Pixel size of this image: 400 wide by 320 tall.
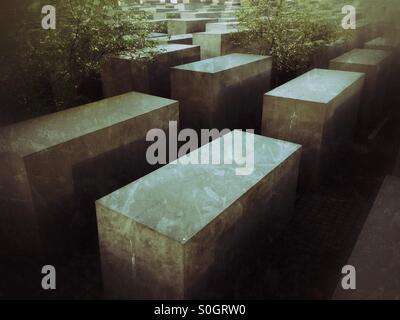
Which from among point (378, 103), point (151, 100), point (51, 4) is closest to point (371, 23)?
point (378, 103)

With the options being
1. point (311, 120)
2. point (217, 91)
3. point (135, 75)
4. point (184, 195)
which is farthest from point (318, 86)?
point (184, 195)

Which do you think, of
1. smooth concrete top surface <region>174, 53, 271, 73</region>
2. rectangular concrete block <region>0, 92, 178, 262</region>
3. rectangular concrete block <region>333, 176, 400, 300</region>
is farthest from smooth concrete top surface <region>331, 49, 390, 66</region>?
rectangular concrete block <region>0, 92, 178, 262</region>

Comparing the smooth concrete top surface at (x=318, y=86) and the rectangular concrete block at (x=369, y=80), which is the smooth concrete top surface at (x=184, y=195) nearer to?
the smooth concrete top surface at (x=318, y=86)

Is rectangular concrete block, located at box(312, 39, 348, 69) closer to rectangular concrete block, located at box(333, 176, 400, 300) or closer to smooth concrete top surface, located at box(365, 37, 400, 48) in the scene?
smooth concrete top surface, located at box(365, 37, 400, 48)

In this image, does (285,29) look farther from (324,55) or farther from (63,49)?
(63,49)

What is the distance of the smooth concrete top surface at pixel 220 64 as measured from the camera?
1009cm

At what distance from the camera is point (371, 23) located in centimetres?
2169

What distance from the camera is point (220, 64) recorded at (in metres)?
10.8

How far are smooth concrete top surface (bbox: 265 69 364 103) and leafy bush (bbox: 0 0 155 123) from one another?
355 cm

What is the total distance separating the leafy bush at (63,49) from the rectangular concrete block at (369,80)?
6588mm

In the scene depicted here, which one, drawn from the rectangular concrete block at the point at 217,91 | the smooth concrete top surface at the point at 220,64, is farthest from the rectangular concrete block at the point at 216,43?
the rectangular concrete block at the point at 217,91

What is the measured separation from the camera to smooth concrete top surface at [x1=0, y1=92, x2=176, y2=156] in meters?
5.77

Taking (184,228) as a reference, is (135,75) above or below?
above

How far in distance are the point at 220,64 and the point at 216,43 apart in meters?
4.00
